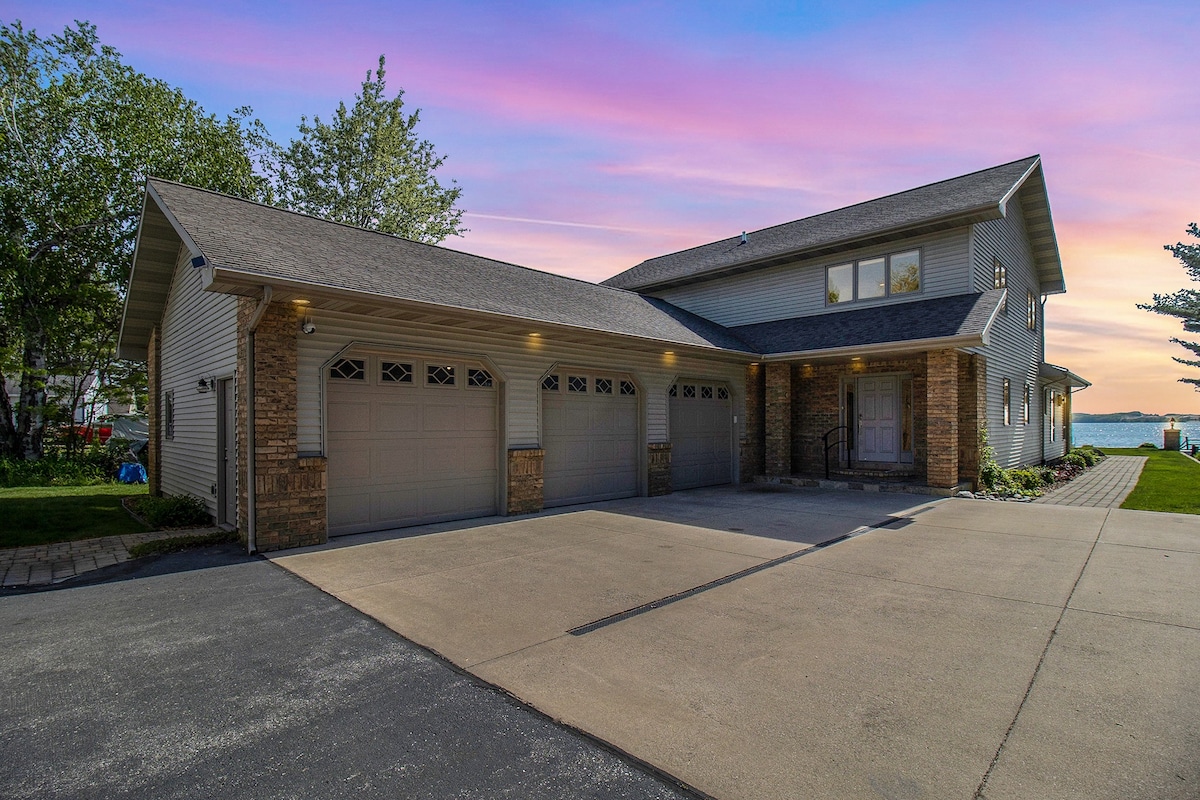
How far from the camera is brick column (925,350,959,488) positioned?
11219mm

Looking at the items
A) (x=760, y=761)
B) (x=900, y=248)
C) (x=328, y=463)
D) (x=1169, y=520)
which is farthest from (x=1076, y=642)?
(x=900, y=248)

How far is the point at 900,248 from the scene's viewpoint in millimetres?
13125

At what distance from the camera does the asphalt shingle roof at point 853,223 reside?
1221cm

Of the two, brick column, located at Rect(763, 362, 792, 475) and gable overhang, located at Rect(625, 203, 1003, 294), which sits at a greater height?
gable overhang, located at Rect(625, 203, 1003, 294)

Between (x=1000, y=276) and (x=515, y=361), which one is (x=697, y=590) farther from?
(x=1000, y=276)

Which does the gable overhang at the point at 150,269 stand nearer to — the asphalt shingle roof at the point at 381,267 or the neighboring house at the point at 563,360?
the neighboring house at the point at 563,360

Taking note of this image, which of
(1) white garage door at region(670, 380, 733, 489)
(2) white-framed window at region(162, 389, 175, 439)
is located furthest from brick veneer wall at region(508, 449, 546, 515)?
(2) white-framed window at region(162, 389, 175, 439)

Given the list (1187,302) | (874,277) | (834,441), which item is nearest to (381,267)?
(874,277)

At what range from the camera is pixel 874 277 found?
1362 cm

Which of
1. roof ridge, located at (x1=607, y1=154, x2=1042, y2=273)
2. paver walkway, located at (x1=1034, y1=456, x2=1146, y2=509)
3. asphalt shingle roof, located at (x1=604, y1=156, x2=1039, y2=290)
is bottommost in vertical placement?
paver walkway, located at (x1=1034, y1=456, x2=1146, y2=509)

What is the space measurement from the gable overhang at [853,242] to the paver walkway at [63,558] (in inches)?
502

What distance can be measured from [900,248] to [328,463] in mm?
12316

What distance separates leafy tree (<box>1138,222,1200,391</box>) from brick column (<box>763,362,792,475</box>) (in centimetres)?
2442

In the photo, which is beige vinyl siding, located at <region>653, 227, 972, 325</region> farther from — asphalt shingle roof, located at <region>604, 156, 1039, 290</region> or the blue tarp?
the blue tarp
